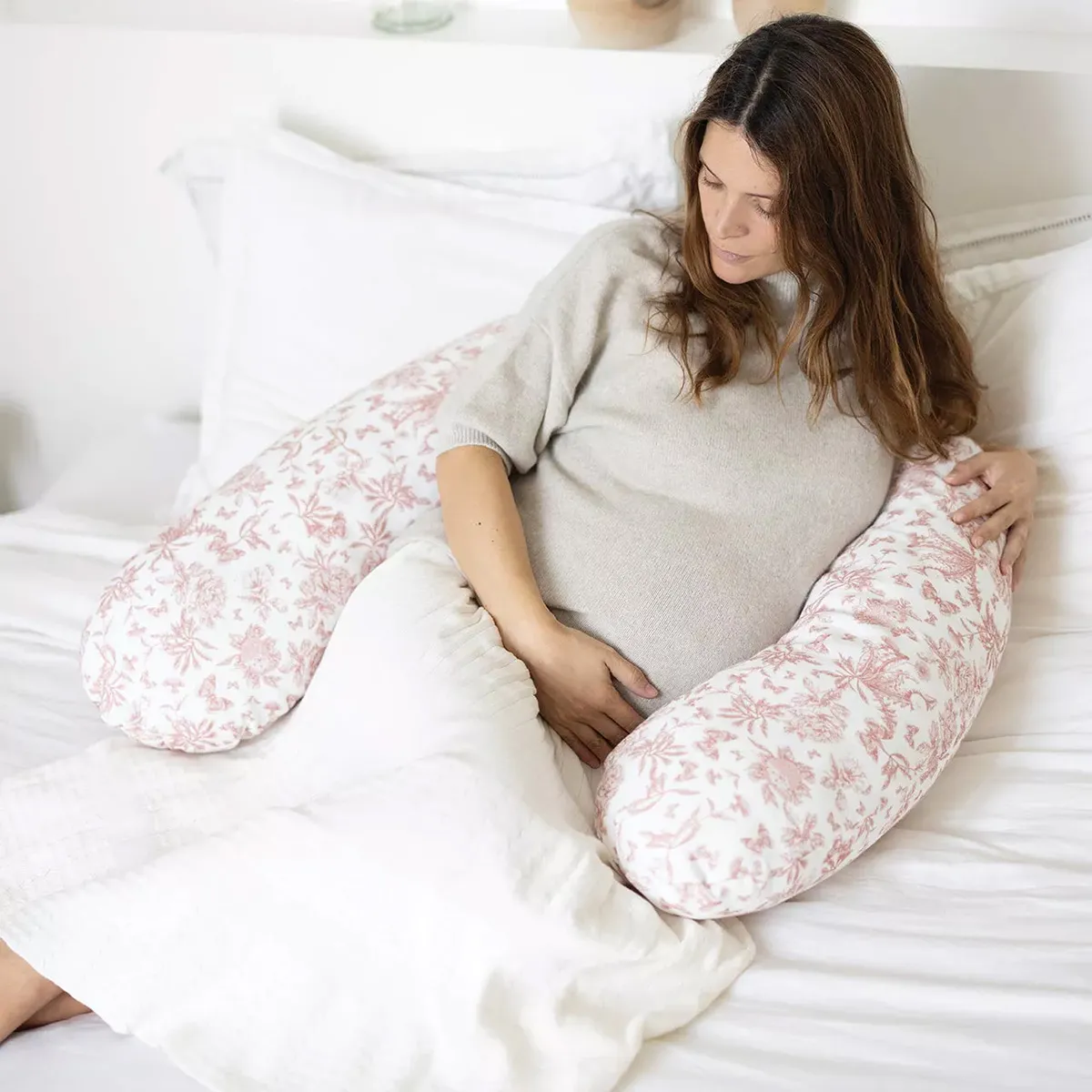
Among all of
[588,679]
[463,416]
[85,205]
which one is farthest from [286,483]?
[85,205]

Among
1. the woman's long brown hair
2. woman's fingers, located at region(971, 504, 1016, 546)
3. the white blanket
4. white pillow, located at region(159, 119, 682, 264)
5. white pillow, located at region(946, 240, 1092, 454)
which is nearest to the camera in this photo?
the white blanket

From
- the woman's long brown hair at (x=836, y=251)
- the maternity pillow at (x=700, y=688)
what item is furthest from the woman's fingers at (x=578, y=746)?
the woman's long brown hair at (x=836, y=251)

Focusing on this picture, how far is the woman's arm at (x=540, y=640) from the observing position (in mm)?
1092

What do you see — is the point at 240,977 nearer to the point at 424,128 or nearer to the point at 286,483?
the point at 286,483

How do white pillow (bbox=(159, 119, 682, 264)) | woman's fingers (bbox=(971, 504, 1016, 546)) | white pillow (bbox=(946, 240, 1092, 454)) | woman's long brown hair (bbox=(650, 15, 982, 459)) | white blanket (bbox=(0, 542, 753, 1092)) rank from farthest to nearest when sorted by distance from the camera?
white pillow (bbox=(159, 119, 682, 264)) < white pillow (bbox=(946, 240, 1092, 454)) < woman's fingers (bbox=(971, 504, 1016, 546)) < woman's long brown hair (bbox=(650, 15, 982, 459)) < white blanket (bbox=(0, 542, 753, 1092))

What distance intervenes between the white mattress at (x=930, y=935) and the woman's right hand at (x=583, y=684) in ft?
0.68

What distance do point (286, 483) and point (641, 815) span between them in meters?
0.49

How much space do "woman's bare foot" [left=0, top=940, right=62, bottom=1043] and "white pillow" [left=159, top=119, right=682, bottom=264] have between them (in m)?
0.98

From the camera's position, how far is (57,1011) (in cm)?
95

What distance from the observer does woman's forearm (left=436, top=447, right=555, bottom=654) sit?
1101mm

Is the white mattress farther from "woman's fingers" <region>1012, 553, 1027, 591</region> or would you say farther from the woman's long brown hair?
the woman's long brown hair

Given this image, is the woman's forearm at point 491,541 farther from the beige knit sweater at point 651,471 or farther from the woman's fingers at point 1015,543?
the woman's fingers at point 1015,543

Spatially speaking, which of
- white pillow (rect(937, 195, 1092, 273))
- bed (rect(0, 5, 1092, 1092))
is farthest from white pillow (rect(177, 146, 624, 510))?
white pillow (rect(937, 195, 1092, 273))

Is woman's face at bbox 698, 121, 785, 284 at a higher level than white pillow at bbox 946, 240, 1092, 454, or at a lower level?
higher
